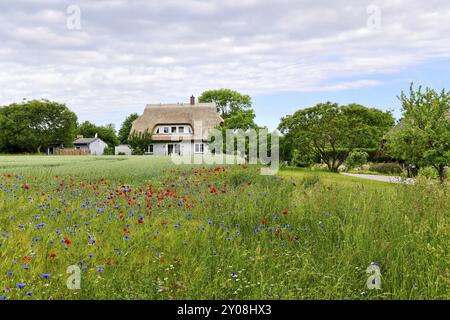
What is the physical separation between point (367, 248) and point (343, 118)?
2486 centimetres

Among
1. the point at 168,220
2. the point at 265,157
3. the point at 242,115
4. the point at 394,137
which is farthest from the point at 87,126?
the point at 168,220

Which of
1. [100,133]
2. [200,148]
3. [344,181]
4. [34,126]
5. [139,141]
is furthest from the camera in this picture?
[100,133]

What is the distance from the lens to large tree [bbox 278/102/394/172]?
2758cm

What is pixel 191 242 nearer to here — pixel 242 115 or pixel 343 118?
pixel 343 118

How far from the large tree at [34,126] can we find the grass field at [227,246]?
5417cm

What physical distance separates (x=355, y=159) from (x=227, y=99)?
38769mm

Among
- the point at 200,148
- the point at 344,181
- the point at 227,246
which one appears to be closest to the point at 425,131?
the point at 344,181

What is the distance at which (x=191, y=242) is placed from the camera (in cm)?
439

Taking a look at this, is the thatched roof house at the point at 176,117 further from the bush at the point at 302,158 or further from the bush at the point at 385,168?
the bush at the point at 385,168

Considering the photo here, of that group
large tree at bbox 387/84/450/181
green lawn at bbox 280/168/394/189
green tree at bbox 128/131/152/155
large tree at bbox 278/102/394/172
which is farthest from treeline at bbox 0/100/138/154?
large tree at bbox 387/84/450/181

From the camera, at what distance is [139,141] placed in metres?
48.9

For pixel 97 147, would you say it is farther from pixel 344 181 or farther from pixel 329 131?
pixel 344 181

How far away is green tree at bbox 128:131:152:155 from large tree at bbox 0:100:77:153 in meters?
15.0
